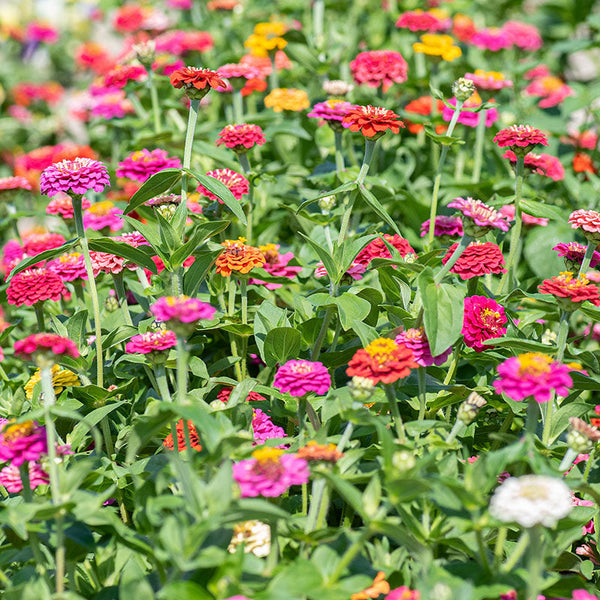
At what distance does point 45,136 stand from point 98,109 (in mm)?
1653

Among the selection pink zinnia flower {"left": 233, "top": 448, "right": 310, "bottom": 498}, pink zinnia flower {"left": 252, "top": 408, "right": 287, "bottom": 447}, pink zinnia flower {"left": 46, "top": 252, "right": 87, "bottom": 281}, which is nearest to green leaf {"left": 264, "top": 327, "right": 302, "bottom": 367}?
pink zinnia flower {"left": 252, "top": 408, "right": 287, "bottom": 447}

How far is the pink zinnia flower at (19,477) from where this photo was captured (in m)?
1.70

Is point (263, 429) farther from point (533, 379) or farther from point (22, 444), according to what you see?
point (533, 379)

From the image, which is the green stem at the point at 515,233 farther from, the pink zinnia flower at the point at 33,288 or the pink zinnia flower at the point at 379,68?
the pink zinnia flower at the point at 33,288

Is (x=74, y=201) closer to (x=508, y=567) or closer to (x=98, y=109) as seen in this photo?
(x=508, y=567)

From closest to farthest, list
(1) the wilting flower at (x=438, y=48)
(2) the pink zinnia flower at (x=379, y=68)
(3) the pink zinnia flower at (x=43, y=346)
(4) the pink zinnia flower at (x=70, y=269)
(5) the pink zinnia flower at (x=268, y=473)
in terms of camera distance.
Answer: (5) the pink zinnia flower at (x=268, y=473) → (3) the pink zinnia flower at (x=43, y=346) → (4) the pink zinnia flower at (x=70, y=269) → (2) the pink zinnia flower at (x=379, y=68) → (1) the wilting flower at (x=438, y=48)

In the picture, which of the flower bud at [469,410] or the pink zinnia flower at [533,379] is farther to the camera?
the flower bud at [469,410]

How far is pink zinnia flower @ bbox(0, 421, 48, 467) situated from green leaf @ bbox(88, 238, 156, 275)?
22.9 inches

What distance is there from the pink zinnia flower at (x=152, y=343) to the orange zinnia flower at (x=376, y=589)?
711mm

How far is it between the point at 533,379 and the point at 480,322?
0.48m

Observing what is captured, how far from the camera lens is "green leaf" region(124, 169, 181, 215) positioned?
205cm

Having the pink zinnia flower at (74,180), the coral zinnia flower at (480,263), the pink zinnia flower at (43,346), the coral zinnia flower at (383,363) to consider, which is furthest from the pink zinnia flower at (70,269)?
the coral zinnia flower at (480,263)

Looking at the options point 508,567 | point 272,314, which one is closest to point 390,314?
point 272,314

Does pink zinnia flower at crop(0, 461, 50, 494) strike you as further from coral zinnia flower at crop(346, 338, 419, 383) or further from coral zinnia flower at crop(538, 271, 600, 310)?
coral zinnia flower at crop(538, 271, 600, 310)
